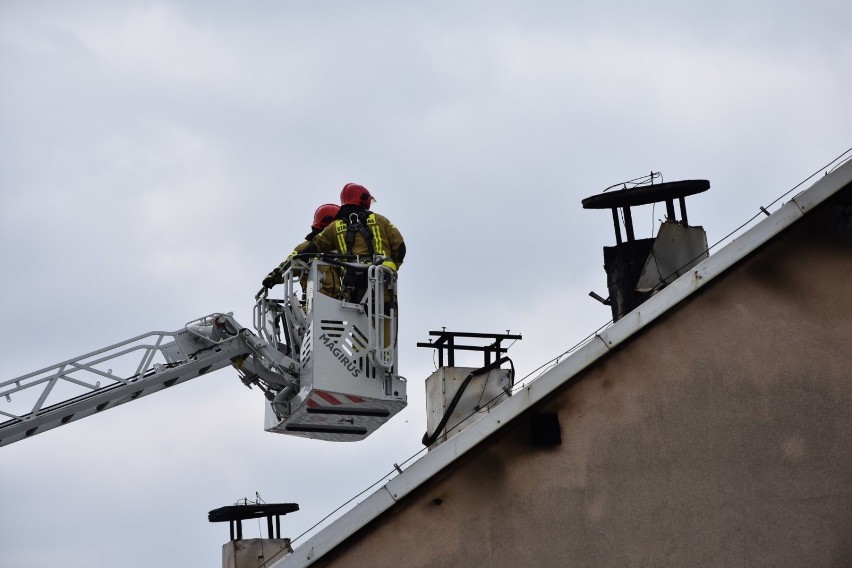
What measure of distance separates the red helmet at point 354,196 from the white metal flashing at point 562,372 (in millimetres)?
5249

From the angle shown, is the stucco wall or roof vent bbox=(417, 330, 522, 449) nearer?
the stucco wall

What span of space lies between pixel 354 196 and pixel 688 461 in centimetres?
649

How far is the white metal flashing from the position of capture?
1158cm

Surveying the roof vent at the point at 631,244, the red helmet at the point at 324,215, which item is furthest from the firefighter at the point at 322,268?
the roof vent at the point at 631,244

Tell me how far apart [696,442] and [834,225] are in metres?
2.67

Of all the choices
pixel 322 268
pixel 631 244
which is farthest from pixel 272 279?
pixel 631 244

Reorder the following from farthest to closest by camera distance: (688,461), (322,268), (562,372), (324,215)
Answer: (324,215) < (322,268) < (562,372) < (688,461)

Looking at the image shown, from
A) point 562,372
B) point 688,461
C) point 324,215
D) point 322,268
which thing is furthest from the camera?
point 324,215

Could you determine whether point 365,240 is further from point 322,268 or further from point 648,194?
point 648,194

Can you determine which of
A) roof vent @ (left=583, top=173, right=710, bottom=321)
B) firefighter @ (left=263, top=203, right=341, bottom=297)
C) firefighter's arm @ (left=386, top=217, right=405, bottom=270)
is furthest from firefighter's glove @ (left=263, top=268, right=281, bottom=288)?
roof vent @ (left=583, top=173, right=710, bottom=321)

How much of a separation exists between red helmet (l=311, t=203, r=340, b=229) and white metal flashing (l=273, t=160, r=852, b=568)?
602 cm

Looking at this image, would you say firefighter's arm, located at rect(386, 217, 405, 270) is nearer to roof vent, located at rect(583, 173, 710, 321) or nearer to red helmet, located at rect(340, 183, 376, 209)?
red helmet, located at rect(340, 183, 376, 209)

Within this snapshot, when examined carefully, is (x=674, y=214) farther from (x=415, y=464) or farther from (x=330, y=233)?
(x=415, y=464)

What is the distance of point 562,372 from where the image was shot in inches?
468
